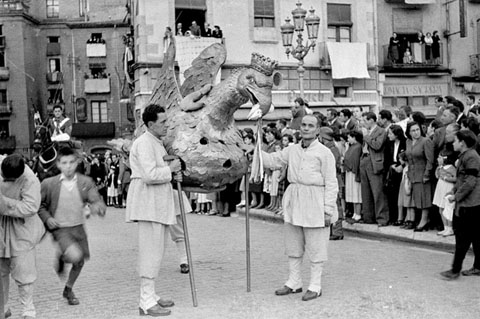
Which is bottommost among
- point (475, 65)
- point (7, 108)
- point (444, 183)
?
point (444, 183)

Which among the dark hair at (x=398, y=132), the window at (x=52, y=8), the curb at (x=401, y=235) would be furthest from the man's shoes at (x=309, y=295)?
the window at (x=52, y=8)

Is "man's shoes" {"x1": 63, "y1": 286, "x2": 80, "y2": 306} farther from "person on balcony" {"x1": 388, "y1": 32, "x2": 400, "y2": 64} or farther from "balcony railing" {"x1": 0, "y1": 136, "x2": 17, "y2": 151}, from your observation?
"balcony railing" {"x1": 0, "y1": 136, "x2": 17, "y2": 151}

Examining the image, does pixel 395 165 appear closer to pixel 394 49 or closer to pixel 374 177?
pixel 374 177

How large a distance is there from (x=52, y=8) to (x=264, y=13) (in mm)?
23517

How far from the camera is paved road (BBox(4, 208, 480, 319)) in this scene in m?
6.96

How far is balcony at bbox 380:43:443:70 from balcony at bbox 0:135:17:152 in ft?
76.7

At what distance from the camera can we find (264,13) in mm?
27531

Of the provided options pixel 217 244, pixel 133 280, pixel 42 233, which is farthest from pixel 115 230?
pixel 42 233

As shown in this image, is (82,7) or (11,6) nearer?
(11,6)

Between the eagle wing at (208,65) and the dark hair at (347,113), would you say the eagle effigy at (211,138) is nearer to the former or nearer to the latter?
the eagle wing at (208,65)

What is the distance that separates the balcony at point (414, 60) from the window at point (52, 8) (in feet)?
82.2

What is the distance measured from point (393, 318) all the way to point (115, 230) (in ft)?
29.3

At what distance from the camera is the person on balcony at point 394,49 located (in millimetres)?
29344

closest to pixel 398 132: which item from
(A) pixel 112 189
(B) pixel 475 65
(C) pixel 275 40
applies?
(A) pixel 112 189
